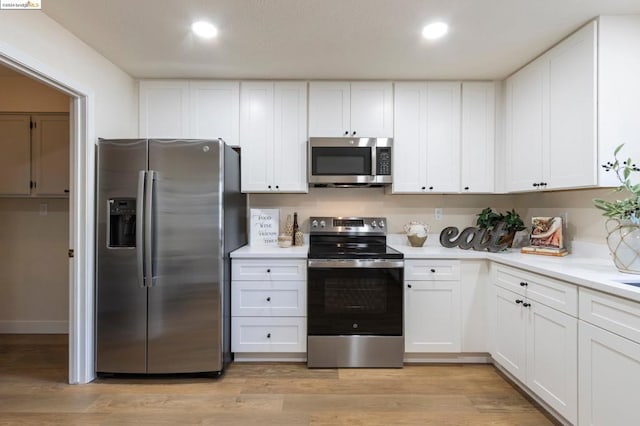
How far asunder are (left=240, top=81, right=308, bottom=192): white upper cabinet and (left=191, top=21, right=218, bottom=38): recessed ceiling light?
0.71 metres

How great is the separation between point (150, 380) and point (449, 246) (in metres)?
2.61

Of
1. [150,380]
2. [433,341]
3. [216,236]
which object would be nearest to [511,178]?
[433,341]

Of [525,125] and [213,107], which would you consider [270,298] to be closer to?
[213,107]

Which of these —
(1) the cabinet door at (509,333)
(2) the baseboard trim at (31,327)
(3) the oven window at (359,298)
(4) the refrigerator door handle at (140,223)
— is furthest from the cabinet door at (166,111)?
(1) the cabinet door at (509,333)

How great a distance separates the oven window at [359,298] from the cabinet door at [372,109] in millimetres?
1233

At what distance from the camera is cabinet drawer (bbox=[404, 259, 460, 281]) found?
257cm

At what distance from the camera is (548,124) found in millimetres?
2342

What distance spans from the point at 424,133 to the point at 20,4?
286 cm

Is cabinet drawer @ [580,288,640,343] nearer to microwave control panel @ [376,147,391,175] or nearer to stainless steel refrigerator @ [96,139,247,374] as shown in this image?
microwave control panel @ [376,147,391,175]

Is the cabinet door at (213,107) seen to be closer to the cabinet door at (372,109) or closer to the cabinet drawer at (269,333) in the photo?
the cabinet door at (372,109)

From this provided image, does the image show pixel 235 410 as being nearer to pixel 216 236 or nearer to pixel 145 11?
pixel 216 236

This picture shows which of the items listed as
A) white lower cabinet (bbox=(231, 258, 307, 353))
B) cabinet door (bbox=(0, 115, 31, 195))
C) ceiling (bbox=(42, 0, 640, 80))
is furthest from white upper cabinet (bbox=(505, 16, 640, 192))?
cabinet door (bbox=(0, 115, 31, 195))

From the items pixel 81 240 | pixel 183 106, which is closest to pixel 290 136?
pixel 183 106

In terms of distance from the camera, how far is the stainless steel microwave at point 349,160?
9.20ft
